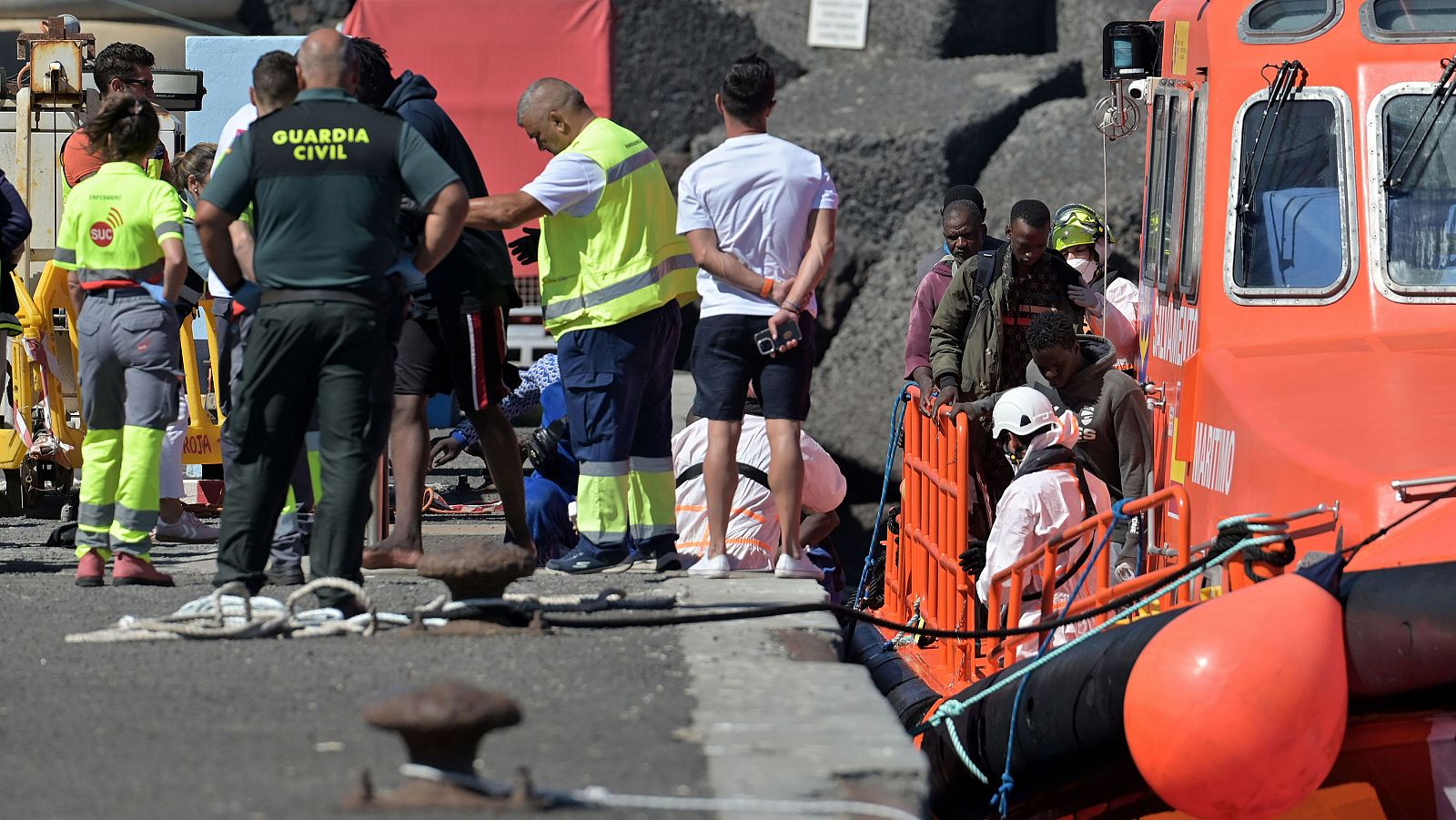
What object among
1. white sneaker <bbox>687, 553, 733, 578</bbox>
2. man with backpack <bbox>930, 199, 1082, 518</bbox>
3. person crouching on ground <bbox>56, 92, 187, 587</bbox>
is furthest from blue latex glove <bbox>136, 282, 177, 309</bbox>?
man with backpack <bbox>930, 199, 1082, 518</bbox>

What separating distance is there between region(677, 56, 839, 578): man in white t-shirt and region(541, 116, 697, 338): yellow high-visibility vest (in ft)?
0.61

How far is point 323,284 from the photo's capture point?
20.0 feet

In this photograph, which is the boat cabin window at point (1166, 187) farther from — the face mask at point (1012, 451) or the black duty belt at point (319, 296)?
the black duty belt at point (319, 296)

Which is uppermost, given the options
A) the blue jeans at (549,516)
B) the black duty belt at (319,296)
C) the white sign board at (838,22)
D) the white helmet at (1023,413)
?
the white sign board at (838,22)

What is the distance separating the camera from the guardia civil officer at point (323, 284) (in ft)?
19.9

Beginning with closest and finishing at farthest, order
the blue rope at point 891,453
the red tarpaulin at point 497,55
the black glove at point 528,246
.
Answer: the black glove at point 528,246 < the blue rope at point 891,453 < the red tarpaulin at point 497,55

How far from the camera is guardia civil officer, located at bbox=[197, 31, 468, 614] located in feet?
19.9

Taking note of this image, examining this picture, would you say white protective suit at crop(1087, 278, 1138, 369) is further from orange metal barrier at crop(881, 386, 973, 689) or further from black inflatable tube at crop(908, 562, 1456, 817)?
black inflatable tube at crop(908, 562, 1456, 817)

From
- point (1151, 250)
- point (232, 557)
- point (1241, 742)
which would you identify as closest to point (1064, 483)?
point (1151, 250)

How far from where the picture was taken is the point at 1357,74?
7199 millimetres

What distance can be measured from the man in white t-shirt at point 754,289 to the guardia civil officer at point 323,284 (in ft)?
4.52

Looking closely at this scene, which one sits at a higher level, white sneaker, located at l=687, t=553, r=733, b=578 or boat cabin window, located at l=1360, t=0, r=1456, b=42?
boat cabin window, located at l=1360, t=0, r=1456, b=42

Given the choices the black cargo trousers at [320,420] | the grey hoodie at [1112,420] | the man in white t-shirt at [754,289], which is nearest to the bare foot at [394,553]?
the man in white t-shirt at [754,289]

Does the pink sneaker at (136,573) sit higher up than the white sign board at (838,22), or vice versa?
the white sign board at (838,22)
